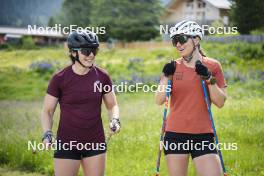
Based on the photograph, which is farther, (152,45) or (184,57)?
(152,45)

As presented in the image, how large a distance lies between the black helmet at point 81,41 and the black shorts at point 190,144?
4.16 feet

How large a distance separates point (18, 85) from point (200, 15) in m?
7.48

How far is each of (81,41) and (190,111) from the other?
134 cm

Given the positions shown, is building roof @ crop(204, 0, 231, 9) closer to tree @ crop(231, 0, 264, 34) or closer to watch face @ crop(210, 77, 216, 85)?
tree @ crop(231, 0, 264, 34)

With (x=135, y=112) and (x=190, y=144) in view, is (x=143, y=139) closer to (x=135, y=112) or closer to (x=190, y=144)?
(x=135, y=112)

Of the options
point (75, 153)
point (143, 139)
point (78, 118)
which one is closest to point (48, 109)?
point (78, 118)

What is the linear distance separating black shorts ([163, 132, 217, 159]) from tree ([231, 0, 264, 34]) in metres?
7.33

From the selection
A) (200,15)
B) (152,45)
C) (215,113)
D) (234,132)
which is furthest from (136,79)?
(234,132)

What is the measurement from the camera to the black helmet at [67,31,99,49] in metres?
5.36

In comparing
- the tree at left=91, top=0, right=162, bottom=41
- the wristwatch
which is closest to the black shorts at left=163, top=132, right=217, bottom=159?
the wristwatch

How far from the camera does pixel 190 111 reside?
5.17 metres

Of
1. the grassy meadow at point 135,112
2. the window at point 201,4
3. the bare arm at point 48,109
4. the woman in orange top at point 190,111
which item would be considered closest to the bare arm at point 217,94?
the woman in orange top at point 190,111

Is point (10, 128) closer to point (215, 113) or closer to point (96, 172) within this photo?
point (215, 113)

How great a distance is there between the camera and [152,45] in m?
19.8
